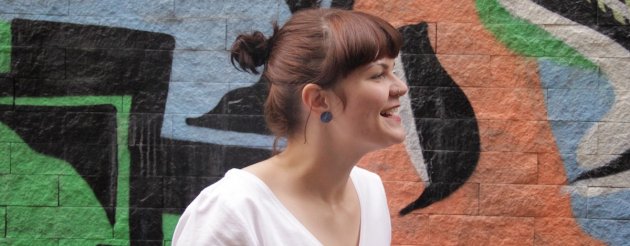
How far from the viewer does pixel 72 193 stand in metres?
3.83

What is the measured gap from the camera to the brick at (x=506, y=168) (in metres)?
3.74

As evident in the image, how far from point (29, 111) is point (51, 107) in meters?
0.10

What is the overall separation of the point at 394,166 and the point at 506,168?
0.49 metres

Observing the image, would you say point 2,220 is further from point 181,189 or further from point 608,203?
point 608,203

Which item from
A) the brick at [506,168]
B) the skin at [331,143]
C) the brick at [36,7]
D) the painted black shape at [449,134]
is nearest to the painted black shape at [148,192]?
the brick at [36,7]

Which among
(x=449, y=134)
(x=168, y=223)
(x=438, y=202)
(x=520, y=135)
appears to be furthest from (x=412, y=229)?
(x=168, y=223)

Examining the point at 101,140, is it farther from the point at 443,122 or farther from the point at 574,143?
the point at 574,143

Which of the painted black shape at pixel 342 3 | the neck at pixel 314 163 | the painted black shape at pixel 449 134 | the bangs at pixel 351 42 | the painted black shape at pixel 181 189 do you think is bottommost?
the painted black shape at pixel 181 189

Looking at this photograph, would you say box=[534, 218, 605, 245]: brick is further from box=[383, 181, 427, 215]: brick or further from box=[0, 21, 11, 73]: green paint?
box=[0, 21, 11, 73]: green paint

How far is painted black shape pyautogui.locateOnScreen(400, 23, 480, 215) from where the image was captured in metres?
3.76

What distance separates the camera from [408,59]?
12.4ft

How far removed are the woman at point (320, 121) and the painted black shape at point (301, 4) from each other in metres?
1.54

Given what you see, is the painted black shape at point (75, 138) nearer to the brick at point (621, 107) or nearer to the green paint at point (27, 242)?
the green paint at point (27, 242)

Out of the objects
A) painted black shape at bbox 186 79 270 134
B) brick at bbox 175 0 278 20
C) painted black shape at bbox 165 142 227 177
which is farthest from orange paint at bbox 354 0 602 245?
painted black shape at bbox 165 142 227 177
